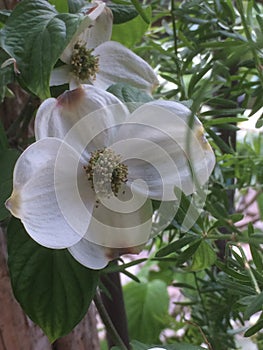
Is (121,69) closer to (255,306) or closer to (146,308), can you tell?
(255,306)

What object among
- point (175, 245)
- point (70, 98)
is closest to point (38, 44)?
point (70, 98)

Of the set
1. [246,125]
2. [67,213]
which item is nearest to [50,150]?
[67,213]

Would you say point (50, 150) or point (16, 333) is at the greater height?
point (50, 150)

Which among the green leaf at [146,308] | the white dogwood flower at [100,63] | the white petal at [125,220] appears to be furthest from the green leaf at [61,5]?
the green leaf at [146,308]

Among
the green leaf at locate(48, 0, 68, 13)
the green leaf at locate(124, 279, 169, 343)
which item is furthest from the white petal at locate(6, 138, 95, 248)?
the green leaf at locate(124, 279, 169, 343)

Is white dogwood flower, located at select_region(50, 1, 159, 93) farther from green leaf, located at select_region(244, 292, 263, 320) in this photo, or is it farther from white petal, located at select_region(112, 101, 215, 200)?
green leaf, located at select_region(244, 292, 263, 320)

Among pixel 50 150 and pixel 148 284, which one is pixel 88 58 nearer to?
pixel 50 150

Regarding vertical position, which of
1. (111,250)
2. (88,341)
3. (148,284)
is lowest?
(148,284)
